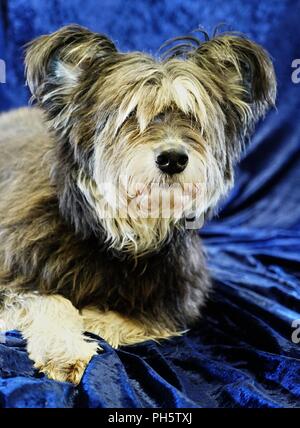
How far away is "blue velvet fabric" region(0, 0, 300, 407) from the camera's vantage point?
1.96 metres

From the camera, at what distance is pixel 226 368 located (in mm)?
2170

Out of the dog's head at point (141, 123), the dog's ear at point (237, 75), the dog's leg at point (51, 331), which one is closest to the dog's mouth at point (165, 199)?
the dog's head at point (141, 123)

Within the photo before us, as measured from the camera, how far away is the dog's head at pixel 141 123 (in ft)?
7.04

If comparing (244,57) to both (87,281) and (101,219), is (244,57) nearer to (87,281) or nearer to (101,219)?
(101,219)

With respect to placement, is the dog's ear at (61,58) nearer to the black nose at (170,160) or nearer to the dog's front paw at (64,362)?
the black nose at (170,160)

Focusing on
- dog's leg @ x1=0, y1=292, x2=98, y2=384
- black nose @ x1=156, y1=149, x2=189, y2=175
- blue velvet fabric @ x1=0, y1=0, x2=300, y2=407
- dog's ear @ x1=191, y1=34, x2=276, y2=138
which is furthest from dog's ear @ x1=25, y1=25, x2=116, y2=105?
blue velvet fabric @ x1=0, y1=0, x2=300, y2=407

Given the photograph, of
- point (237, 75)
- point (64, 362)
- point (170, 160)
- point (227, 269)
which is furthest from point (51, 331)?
point (227, 269)

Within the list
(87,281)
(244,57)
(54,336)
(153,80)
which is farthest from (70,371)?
(244,57)

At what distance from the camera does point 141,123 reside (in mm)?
Answer: 2154

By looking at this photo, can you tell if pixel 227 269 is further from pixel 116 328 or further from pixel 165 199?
pixel 165 199

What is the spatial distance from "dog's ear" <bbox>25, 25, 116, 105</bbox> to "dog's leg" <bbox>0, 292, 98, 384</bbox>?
0.74 m

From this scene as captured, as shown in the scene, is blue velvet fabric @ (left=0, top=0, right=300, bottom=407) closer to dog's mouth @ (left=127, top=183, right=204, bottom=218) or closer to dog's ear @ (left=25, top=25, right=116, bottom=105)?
dog's mouth @ (left=127, top=183, right=204, bottom=218)
